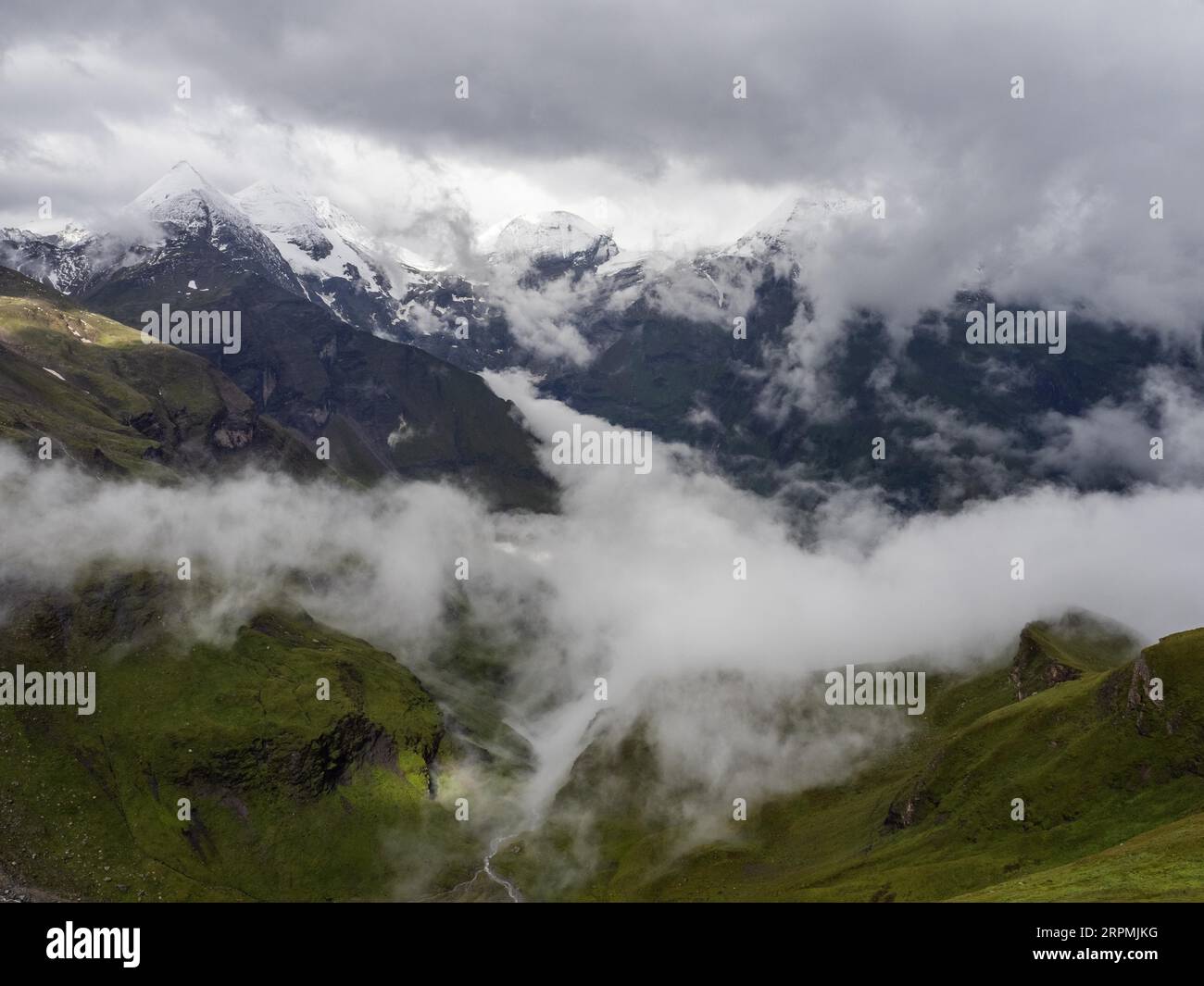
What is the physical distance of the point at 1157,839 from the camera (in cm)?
15238
